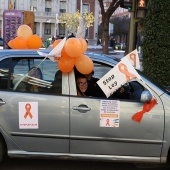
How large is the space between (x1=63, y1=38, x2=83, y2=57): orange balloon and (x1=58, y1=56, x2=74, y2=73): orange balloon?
66 mm

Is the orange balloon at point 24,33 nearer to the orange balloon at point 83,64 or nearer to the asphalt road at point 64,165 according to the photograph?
the orange balloon at point 83,64

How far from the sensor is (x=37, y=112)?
12.8 ft

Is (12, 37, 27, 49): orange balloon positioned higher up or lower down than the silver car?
higher up

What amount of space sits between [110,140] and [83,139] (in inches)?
12.3

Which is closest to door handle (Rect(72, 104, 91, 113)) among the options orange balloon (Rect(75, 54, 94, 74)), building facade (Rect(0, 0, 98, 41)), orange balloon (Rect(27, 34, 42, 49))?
orange balloon (Rect(75, 54, 94, 74))

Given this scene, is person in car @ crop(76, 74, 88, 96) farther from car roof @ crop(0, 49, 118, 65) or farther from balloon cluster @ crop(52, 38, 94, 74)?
car roof @ crop(0, 49, 118, 65)

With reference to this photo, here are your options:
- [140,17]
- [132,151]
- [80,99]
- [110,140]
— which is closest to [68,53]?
[80,99]

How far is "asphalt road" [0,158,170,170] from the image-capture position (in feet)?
14.5

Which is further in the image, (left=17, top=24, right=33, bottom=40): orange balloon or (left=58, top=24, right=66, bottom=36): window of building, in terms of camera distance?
(left=58, top=24, right=66, bottom=36): window of building

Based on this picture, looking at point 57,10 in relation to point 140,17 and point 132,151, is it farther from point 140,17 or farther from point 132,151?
point 132,151

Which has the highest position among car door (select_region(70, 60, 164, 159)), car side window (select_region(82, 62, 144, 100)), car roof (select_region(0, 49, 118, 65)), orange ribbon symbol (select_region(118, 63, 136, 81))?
car roof (select_region(0, 49, 118, 65))

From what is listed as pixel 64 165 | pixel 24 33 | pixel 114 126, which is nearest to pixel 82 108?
pixel 114 126

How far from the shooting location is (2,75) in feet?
13.3

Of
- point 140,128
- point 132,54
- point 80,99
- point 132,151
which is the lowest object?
point 132,151
